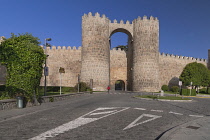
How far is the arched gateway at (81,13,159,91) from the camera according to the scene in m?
36.9

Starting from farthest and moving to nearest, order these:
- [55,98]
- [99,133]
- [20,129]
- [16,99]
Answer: [55,98] → [16,99] → [20,129] → [99,133]

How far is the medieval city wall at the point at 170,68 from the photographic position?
1821 inches

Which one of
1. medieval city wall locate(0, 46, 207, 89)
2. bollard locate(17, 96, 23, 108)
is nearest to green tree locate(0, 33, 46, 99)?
bollard locate(17, 96, 23, 108)

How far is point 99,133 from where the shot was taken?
17.5ft

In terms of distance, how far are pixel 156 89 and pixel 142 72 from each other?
4.64 meters

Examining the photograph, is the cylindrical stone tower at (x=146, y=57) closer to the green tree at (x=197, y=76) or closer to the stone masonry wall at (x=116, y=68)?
the stone masonry wall at (x=116, y=68)

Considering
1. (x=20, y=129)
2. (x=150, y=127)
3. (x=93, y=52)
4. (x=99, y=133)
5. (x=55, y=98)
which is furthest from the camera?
(x=93, y=52)

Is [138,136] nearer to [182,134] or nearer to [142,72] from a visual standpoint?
[182,134]

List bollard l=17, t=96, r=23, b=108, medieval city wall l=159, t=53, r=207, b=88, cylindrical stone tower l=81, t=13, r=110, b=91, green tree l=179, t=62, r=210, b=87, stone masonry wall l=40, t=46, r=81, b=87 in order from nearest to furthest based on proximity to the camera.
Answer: bollard l=17, t=96, r=23, b=108 → cylindrical stone tower l=81, t=13, r=110, b=91 → green tree l=179, t=62, r=210, b=87 → stone masonry wall l=40, t=46, r=81, b=87 → medieval city wall l=159, t=53, r=207, b=88

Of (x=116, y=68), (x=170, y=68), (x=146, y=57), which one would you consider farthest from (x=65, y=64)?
(x=170, y=68)

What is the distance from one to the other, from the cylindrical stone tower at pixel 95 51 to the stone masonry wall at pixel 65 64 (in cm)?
511

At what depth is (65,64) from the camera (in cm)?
4281

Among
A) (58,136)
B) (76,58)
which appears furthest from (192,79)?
(58,136)

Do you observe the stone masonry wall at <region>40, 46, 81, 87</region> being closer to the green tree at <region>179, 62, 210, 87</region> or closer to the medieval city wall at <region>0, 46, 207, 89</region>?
the medieval city wall at <region>0, 46, 207, 89</region>
